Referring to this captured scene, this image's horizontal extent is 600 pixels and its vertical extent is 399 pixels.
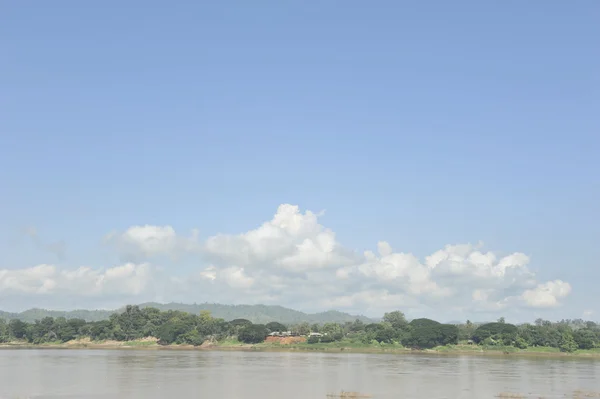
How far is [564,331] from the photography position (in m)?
132

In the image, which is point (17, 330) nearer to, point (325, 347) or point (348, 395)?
point (325, 347)

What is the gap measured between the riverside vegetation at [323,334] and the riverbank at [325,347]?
252 millimetres

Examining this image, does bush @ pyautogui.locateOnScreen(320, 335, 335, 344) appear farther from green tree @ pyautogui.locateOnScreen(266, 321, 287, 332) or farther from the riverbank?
green tree @ pyautogui.locateOnScreen(266, 321, 287, 332)

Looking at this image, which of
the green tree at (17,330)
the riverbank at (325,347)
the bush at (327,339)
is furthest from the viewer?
→ the green tree at (17,330)

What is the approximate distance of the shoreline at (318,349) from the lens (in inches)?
4910

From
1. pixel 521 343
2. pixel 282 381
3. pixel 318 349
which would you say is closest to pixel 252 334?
pixel 318 349

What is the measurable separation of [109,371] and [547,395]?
159 ft

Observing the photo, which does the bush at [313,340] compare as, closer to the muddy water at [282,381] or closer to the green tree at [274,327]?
the green tree at [274,327]

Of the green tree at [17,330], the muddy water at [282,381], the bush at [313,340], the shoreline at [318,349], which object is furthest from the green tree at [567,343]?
the green tree at [17,330]


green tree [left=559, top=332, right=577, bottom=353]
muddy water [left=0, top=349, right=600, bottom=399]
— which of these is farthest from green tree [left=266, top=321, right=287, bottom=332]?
muddy water [left=0, top=349, right=600, bottom=399]

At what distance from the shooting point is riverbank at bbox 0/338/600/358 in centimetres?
12575

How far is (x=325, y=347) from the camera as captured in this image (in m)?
141

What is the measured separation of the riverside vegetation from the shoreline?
0.53 metres

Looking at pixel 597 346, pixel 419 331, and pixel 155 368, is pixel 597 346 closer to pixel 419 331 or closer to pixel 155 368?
pixel 419 331
